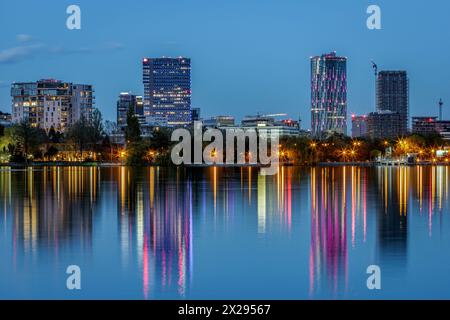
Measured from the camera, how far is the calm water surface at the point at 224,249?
1249cm

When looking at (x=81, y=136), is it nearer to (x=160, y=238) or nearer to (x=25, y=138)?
(x=25, y=138)

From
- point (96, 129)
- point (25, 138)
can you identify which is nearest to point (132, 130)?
point (25, 138)

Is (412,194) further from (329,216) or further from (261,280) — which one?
(261,280)

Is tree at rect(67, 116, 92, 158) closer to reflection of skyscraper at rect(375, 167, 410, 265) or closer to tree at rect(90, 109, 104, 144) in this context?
tree at rect(90, 109, 104, 144)

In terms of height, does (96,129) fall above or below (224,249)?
above

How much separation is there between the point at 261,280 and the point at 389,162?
109432mm

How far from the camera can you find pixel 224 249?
16.5 metres

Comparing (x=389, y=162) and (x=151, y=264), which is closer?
(x=151, y=264)

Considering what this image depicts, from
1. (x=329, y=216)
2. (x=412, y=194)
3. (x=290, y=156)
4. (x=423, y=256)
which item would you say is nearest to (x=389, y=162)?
(x=290, y=156)

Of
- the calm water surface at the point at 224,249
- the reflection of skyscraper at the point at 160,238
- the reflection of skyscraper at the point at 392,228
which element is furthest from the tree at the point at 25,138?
the reflection of skyscraper at the point at 392,228

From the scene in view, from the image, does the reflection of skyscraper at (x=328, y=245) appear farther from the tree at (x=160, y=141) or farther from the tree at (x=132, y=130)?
the tree at (x=132, y=130)

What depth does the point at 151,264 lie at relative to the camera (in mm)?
14352

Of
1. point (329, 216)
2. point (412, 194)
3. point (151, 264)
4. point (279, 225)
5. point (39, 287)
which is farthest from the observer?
point (412, 194)
